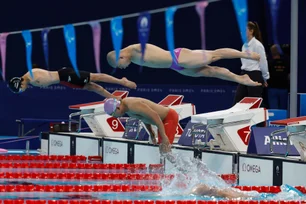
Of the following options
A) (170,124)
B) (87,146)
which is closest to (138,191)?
(170,124)

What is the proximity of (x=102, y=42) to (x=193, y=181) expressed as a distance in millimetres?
8086

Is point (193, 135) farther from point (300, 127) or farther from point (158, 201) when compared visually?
point (158, 201)

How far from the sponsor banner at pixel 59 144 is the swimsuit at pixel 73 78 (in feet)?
7.25

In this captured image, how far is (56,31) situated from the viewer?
16.2 metres

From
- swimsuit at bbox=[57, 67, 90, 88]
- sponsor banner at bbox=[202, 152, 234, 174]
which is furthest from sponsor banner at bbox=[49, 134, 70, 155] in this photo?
sponsor banner at bbox=[202, 152, 234, 174]

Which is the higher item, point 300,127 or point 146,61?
point 146,61

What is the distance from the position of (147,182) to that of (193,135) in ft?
4.57

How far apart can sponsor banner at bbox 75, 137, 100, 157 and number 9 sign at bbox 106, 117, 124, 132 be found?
1.69 feet

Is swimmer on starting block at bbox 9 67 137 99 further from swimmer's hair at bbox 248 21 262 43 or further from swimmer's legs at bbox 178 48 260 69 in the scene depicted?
swimmer's legs at bbox 178 48 260 69

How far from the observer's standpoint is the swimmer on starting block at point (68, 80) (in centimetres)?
1038

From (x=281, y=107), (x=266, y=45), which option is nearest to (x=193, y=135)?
(x=281, y=107)

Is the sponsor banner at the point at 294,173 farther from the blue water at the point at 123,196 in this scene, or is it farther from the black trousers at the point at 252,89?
the black trousers at the point at 252,89

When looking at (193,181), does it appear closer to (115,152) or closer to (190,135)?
(190,135)

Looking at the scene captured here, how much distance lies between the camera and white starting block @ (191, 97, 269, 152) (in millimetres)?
9820
